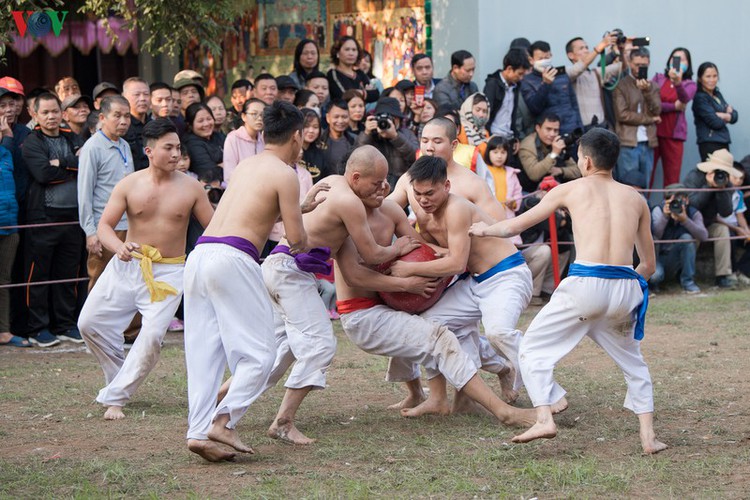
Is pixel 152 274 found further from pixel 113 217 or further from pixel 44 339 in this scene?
pixel 44 339

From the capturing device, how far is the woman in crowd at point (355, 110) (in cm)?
1154

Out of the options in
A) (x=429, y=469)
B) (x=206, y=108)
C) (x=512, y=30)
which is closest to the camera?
(x=429, y=469)

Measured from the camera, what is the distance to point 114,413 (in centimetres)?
721

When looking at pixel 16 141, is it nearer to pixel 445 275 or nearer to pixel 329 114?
pixel 329 114

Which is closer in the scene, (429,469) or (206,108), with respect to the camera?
(429,469)

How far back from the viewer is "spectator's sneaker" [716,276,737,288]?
44.0 ft

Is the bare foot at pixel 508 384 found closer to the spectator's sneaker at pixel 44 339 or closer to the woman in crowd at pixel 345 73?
the spectator's sneaker at pixel 44 339

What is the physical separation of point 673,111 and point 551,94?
2.32m

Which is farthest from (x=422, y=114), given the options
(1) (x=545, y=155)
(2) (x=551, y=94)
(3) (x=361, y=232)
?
(3) (x=361, y=232)

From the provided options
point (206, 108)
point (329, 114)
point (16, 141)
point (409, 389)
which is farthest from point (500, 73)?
point (409, 389)

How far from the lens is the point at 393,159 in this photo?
36.2ft

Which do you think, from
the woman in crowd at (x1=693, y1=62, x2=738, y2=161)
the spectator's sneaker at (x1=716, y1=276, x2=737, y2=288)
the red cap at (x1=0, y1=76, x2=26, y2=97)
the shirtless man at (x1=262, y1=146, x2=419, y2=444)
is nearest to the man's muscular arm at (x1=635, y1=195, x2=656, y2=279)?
the shirtless man at (x1=262, y1=146, x2=419, y2=444)

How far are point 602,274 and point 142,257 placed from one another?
2998 mm

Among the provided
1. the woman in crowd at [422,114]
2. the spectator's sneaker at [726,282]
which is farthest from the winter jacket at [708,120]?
the woman in crowd at [422,114]
